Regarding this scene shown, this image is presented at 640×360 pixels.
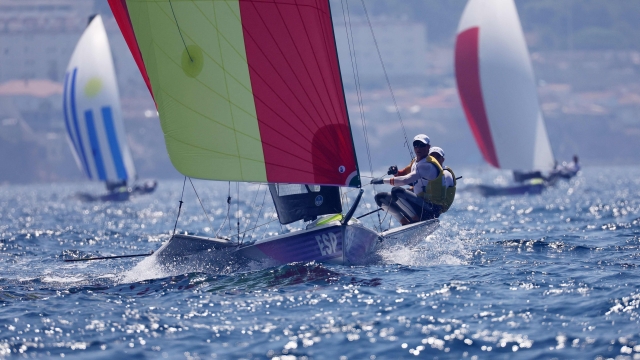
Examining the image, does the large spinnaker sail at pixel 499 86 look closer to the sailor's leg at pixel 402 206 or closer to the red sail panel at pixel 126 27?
the sailor's leg at pixel 402 206

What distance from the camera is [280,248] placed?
366 inches

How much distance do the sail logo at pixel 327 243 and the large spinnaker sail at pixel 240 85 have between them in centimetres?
55

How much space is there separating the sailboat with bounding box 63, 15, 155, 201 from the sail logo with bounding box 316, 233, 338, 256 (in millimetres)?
22342

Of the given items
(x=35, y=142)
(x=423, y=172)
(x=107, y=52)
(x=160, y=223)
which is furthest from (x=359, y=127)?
(x=423, y=172)

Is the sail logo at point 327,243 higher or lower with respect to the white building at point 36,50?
lower

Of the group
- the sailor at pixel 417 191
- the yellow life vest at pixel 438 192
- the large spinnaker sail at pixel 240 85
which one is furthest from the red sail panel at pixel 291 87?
the yellow life vest at pixel 438 192

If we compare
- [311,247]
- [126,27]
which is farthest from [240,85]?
[126,27]

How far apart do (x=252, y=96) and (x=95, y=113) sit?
22122mm

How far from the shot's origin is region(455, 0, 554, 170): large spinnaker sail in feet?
88.0

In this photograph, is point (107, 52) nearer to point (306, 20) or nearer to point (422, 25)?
point (306, 20)

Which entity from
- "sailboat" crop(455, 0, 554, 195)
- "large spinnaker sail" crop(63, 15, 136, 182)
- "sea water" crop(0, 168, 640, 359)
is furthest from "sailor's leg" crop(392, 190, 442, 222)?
"large spinnaker sail" crop(63, 15, 136, 182)

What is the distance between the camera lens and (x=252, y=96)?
926 centimetres

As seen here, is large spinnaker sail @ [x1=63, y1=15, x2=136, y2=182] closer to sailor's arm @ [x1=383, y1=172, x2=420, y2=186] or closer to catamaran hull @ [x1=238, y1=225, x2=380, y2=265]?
sailor's arm @ [x1=383, y1=172, x2=420, y2=186]

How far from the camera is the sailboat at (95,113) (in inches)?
1198
